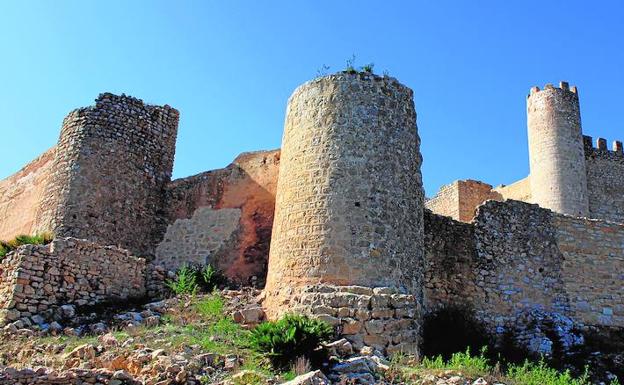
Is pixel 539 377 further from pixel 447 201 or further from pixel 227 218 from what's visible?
pixel 447 201

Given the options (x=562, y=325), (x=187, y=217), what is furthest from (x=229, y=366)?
(x=562, y=325)

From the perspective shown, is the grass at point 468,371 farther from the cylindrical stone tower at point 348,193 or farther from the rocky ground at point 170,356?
the cylindrical stone tower at point 348,193

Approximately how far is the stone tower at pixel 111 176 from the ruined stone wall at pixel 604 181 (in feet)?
52.7

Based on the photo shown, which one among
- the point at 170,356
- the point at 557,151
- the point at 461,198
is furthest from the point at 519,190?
the point at 170,356

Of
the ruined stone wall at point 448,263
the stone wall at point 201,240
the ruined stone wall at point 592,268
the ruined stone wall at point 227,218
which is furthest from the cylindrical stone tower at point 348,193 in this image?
the ruined stone wall at point 592,268

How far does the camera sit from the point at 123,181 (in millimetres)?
16906

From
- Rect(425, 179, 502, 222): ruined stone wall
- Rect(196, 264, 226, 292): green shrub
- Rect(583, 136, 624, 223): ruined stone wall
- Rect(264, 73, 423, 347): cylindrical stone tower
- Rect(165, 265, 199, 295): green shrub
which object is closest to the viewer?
Rect(264, 73, 423, 347): cylindrical stone tower

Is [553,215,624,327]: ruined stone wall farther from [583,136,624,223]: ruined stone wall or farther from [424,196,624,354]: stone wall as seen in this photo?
[583,136,624,223]: ruined stone wall

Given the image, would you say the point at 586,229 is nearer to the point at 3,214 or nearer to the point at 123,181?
the point at 123,181

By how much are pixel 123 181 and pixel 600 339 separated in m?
11.4

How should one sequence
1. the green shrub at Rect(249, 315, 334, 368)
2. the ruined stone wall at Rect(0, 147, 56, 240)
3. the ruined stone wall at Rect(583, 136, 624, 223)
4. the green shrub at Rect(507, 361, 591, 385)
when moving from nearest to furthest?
the green shrub at Rect(249, 315, 334, 368) → the green shrub at Rect(507, 361, 591, 385) → the ruined stone wall at Rect(0, 147, 56, 240) → the ruined stone wall at Rect(583, 136, 624, 223)

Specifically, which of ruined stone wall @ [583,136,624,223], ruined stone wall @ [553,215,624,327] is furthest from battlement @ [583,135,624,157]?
ruined stone wall @ [553,215,624,327]

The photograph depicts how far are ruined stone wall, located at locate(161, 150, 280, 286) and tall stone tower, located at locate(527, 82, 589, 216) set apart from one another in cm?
1269

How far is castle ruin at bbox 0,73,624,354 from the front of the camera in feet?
40.3
